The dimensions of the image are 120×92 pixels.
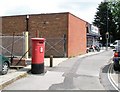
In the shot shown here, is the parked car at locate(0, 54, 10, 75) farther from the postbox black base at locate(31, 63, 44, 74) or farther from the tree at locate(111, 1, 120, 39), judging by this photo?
the tree at locate(111, 1, 120, 39)

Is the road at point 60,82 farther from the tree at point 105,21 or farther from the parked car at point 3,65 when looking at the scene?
the tree at point 105,21

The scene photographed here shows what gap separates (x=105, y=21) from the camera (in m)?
83.4

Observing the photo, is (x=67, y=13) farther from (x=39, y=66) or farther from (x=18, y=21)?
(x=39, y=66)

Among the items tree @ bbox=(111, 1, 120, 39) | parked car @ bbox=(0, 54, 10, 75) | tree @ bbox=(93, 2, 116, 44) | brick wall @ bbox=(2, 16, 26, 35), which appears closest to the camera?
parked car @ bbox=(0, 54, 10, 75)

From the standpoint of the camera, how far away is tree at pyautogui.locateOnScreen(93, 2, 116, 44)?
3130 inches

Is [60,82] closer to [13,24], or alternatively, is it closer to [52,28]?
[52,28]

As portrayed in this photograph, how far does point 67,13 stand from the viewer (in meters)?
27.7

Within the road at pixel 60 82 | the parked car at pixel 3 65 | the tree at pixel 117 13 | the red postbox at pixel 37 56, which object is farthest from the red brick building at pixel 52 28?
the tree at pixel 117 13

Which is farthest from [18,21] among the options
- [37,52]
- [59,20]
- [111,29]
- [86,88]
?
[111,29]

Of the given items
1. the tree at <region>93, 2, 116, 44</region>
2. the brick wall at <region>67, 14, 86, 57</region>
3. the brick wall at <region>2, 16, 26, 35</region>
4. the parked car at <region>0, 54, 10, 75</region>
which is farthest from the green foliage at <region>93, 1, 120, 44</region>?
the parked car at <region>0, 54, 10, 75</region>

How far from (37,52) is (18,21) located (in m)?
15.2

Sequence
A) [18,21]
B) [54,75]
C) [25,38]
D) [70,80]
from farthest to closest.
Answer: [18,21] → [25,38] → [54,75] → [70,80]

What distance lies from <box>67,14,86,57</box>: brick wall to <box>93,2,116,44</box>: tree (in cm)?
4198

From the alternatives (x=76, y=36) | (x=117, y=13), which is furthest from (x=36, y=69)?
(x=117, y=13)
